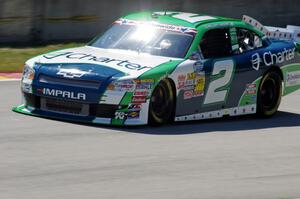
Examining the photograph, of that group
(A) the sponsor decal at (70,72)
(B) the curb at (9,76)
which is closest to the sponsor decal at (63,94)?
(A) the sponsor decal at (70,72)

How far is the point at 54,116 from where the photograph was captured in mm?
10289

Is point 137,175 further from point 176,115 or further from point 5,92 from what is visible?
point 5,92

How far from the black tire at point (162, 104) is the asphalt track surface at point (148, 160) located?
13 cm

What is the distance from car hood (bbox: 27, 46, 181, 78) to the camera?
10.2m

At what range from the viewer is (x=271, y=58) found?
11.9 meters

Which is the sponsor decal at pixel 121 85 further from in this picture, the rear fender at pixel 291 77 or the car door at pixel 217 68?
the rear fender at pixel 291 77

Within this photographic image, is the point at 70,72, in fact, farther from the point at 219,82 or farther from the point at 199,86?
the point at 219,82

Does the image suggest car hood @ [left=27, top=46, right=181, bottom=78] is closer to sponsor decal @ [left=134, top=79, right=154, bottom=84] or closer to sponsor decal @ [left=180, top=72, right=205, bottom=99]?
sponsor decal @ [left=134, top=79, right=154, bottom=84]

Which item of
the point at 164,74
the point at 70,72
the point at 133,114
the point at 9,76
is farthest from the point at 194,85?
the point at 9,76

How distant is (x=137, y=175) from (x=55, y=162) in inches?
31.3

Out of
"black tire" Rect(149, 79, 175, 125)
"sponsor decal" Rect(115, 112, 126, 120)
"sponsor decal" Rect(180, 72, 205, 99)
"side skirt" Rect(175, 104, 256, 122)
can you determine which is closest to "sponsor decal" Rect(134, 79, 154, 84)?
"black tire" Rect(149, 79, 175, 125)

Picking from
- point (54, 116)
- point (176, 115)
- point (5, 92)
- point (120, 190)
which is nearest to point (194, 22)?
point (176, 115)

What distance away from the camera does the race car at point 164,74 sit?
10086 millimetres

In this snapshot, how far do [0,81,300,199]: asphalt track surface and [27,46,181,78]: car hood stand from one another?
0.67m
